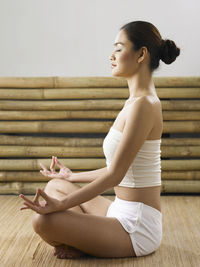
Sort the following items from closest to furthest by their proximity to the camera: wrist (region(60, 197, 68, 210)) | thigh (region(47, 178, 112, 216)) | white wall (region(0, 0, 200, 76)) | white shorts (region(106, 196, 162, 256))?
wrist (region(60, 197, 68, 210))
white shorts (region(106, 196, 162, 256))
thigh (region(47, 178, 112, 216))
white wall (region(0, 0, 200, 76))

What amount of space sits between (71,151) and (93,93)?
0.65 meters

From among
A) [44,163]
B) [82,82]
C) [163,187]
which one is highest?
[82,82]

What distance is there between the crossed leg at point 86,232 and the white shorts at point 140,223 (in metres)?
0.04

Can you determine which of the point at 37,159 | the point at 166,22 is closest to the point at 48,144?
the point at 37,159

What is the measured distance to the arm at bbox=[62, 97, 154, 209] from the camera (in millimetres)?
2215

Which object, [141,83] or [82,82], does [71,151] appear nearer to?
[82,82]

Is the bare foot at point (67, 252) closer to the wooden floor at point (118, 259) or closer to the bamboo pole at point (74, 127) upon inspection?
the wooden floor at point (118, 259)

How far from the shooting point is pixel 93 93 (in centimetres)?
417

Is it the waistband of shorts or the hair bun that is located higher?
the hair bun

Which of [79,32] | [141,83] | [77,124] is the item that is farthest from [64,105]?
[141,83]

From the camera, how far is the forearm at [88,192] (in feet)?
7.23

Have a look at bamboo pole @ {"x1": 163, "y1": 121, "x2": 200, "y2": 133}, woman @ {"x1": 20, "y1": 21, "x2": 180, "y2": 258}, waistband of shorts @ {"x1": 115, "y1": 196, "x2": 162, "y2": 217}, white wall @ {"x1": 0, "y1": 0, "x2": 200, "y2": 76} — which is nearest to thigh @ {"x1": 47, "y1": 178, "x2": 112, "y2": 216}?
woman @ {"x1": 20, "y1": 21, "x2": 180, "y2": 258}

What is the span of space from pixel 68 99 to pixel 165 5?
55.8 inches

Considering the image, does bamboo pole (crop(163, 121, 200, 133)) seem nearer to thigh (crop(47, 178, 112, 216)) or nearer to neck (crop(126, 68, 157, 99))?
thigh (crop(47, 178, 112, 216))
